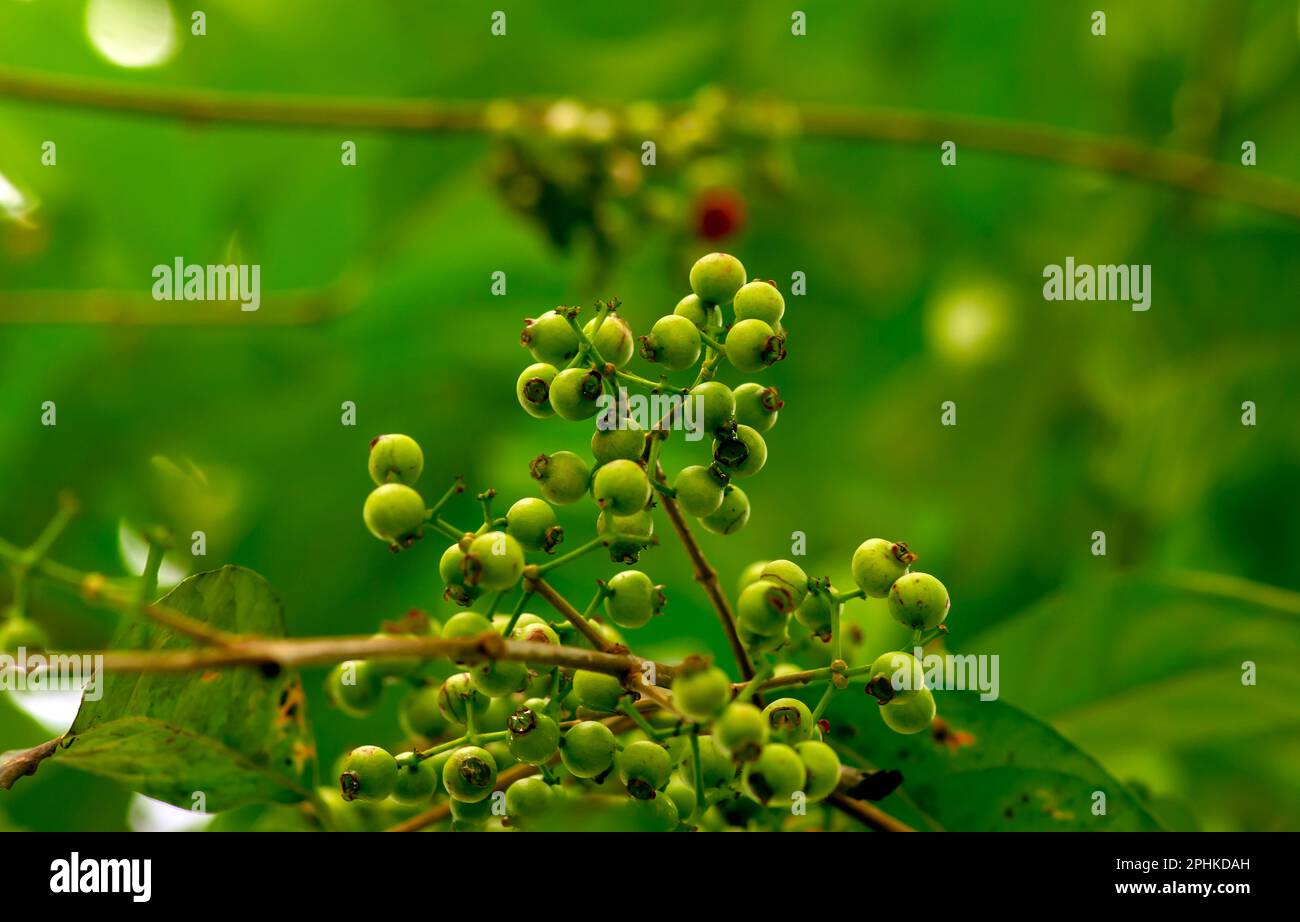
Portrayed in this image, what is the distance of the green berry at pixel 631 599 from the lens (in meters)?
1.63

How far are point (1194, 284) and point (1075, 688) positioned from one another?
5.62 ft

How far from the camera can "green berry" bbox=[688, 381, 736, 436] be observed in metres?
1.57

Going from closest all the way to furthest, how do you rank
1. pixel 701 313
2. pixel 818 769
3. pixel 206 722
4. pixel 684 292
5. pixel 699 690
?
1. pixel 699 690
2. pixel 818 769
3. pixel 701 313
4. pixel 206 722
5. pixel 684 292

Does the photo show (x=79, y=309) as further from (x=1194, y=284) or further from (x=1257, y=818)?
(x=1257, y=818)

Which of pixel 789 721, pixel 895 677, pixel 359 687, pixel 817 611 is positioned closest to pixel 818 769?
pixel 789 721

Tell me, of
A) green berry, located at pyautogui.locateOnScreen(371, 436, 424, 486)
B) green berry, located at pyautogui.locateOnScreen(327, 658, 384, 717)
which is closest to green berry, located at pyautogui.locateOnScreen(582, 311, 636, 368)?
green berry, located at pyautogui.locateOnScreen(371, 436, 424, 486)

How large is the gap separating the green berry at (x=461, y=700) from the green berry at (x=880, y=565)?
0.51 meters

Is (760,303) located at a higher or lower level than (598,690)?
higher

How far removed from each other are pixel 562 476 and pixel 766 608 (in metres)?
0.30

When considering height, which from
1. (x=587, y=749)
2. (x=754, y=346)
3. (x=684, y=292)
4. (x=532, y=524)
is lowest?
(x=587, y=749)

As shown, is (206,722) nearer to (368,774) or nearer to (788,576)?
(368,774)

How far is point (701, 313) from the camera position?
65.8 inches

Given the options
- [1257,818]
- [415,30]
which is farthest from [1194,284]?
[415,30]
